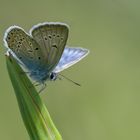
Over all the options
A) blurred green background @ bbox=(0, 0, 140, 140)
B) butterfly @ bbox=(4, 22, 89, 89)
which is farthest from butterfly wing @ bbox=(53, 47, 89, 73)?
blurred green background @ bbox=(0, 0, 140, 140)

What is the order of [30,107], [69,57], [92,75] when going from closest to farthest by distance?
[30,107] < [69,57] < [92,75]

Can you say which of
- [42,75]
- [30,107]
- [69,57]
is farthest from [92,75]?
[30,107]

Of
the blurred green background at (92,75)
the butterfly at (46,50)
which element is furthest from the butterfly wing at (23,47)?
the blurred green background at (92,75)

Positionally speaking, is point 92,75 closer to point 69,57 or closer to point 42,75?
point 42,75

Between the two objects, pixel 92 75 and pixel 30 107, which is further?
pixel 92 75

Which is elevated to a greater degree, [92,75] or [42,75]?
[42,75]
